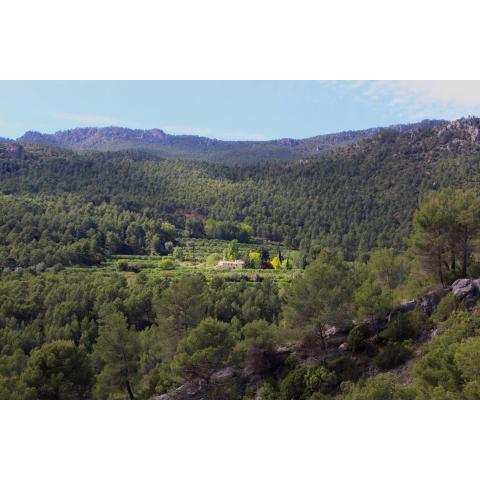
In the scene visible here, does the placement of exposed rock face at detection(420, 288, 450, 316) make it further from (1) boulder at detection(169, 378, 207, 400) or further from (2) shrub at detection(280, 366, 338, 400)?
(1) boulder at detection(169, 378, 207, 400)

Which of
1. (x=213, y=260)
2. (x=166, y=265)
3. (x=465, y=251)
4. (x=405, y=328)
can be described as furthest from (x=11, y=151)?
(x=405, y=328)

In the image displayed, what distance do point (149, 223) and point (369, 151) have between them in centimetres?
7063

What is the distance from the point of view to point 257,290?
1777 inches

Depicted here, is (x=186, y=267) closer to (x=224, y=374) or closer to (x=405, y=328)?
(x=224, y=374)

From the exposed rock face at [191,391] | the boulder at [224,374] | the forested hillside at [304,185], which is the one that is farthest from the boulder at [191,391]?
the forested hillside at [304,185]

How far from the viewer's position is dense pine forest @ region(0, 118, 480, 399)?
17.9 m

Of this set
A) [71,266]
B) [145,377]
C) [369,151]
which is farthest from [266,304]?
[369,151]

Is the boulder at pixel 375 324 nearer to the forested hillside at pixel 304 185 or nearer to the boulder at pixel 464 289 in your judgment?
the boulder at pixel 464 289

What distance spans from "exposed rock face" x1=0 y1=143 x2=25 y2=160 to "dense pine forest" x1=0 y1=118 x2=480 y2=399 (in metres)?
15.0

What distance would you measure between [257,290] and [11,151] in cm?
12383

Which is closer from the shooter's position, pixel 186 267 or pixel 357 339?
pixel 357 339

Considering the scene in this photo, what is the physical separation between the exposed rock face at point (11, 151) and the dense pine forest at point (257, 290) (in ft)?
49.3

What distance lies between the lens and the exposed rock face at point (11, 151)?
438 ft

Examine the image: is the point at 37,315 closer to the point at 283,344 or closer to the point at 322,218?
the point at 283,344
